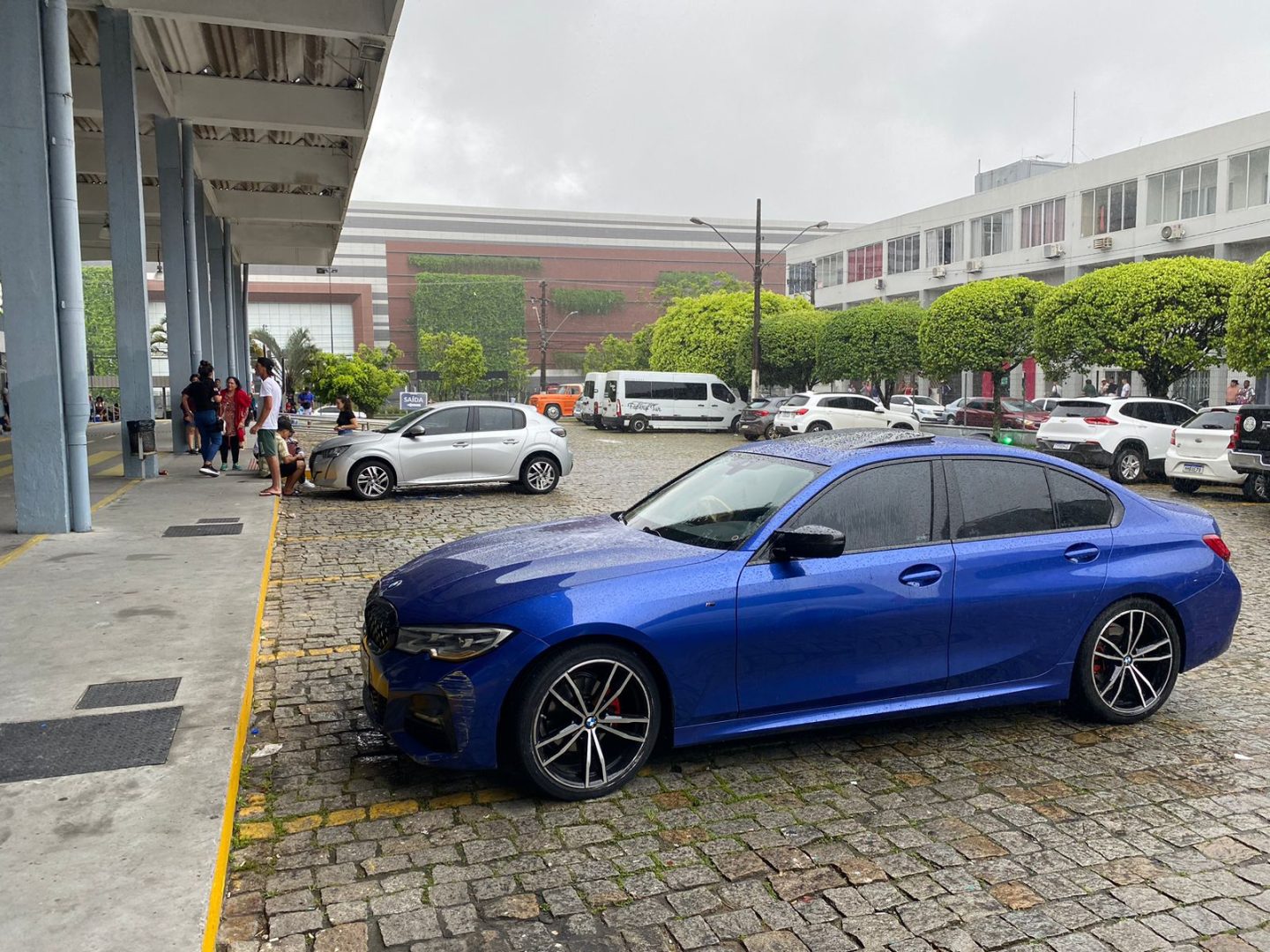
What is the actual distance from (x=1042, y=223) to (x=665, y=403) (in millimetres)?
23432

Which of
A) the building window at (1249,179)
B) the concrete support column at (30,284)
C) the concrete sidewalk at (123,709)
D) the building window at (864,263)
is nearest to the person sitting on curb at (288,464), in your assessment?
the concrete sidewalk at (123,709)

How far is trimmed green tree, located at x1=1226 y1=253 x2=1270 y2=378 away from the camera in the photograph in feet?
60.1

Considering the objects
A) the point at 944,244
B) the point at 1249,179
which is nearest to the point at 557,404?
the point at 944,244

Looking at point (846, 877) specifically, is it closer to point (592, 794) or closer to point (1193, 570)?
point (592, 794)

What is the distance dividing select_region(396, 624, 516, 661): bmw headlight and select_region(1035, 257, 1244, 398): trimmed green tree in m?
24.4

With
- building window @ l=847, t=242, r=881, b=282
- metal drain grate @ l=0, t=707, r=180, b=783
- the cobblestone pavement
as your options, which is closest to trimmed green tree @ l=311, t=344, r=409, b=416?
metal drain grate @ l=0, t=707, r=180, b=783

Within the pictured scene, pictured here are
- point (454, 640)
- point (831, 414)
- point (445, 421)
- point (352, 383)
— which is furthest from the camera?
point (352, 383)

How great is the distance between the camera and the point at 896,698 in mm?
4734

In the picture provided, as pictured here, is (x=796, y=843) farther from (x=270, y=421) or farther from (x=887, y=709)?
(x=270, y=421)

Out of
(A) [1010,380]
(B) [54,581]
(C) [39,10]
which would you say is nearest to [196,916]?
(B) [54,581]

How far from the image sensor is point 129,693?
5371 mm

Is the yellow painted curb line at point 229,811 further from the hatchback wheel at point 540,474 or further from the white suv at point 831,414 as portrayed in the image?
the white suv at point 831,414

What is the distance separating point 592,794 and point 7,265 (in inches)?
352

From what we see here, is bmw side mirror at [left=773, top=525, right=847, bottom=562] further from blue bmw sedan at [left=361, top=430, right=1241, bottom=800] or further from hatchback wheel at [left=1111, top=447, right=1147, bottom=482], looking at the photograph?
hatchback wheel at [left=1111, top=447, right=1147, bottom=482]
